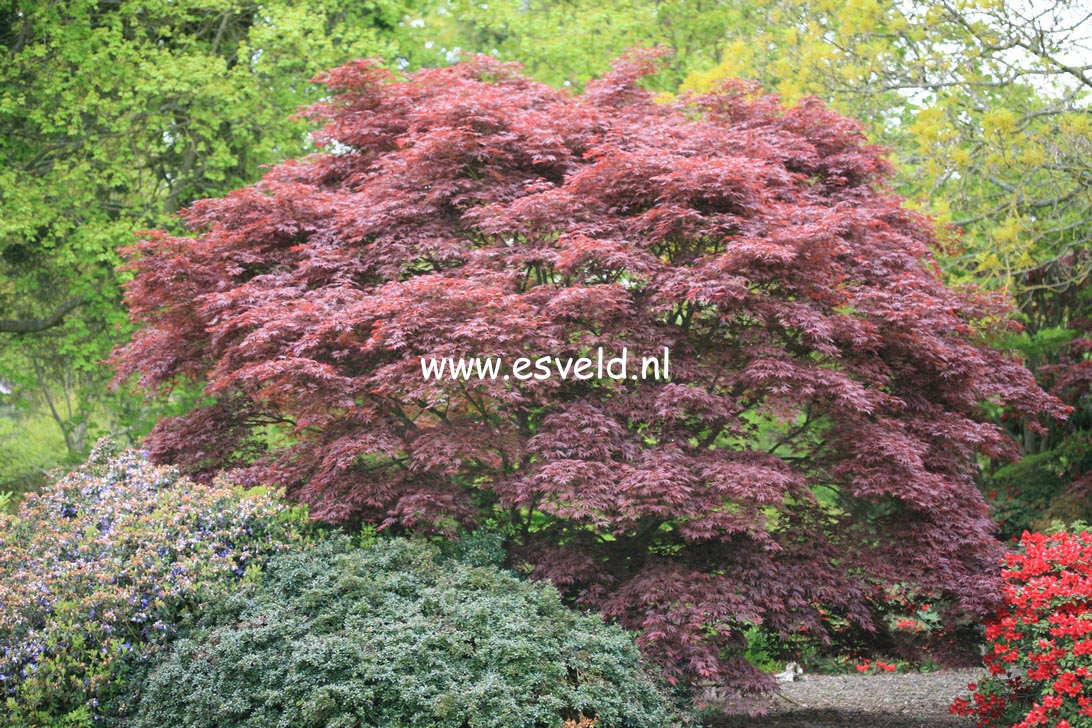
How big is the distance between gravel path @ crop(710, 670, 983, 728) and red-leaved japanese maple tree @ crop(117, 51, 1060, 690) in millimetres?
1102

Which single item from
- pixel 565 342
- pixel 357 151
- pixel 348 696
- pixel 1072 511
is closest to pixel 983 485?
pixel 1072 511

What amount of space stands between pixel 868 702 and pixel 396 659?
14.7 feet

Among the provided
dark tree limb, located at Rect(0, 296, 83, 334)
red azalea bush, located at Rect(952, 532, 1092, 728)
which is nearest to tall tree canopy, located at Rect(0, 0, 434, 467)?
dark tree limb, located at Rect(0, 296, 83, 334)

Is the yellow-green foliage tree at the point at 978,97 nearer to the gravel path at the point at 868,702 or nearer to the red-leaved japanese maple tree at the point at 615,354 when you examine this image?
the red-leaved japanese maple tree at the point at 615,354

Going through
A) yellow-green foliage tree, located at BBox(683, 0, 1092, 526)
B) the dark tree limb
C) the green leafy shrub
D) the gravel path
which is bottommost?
the gravel path

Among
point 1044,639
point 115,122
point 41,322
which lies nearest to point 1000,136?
point 1044,639

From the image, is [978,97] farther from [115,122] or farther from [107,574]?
[115,122]

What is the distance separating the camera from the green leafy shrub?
411cm

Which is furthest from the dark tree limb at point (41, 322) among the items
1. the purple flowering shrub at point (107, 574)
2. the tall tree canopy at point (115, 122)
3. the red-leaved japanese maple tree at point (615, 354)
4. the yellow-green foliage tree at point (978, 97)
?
the yellow-green foliage tree at point (978, 97)

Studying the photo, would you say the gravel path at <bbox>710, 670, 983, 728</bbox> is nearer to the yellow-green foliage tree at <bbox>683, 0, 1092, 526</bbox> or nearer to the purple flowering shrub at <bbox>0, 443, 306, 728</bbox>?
the yellow-green foliage tree at <bbox>683, 0, 1092, 526</bbox>

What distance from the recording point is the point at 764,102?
7281mm

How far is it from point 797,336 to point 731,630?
1844 millimetres

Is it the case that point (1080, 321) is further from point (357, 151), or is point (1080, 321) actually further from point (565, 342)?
point (357, 151)

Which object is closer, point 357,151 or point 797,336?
point 797,336
